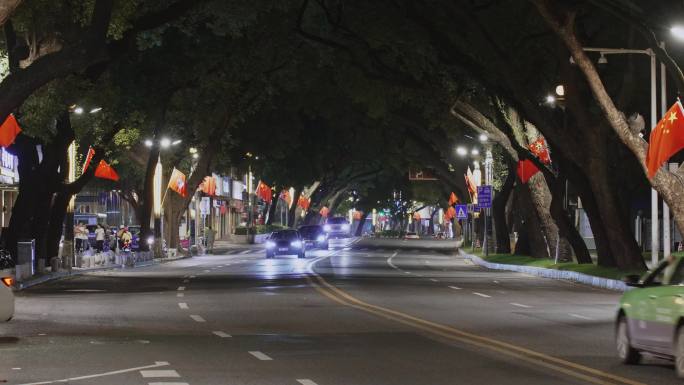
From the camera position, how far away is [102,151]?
53062mm

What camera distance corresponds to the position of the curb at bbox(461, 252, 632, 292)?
40.2 meters

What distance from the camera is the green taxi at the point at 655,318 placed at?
15.4 meters

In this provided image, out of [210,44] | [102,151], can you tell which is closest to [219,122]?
[210,44]

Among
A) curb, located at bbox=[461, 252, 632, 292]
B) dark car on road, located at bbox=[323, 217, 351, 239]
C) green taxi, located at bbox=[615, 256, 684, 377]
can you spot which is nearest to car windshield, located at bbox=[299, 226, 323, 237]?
curb, located at bbox=[461, 252, 632, 292]

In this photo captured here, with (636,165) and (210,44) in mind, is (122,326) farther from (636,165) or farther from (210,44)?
(636,165)

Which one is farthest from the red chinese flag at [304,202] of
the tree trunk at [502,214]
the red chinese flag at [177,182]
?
the tree trunk at [502,214]

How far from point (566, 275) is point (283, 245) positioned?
27.1m

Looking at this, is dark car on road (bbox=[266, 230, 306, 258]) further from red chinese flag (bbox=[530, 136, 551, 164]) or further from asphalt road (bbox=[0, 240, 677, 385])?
asphalt road (bbox=[0, 240, 677, 385])

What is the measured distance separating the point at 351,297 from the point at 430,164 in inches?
2416

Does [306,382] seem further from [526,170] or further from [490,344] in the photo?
[526,170]

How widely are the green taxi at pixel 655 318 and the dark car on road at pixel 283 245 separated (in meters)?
55.1

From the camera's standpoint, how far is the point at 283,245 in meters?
72.5

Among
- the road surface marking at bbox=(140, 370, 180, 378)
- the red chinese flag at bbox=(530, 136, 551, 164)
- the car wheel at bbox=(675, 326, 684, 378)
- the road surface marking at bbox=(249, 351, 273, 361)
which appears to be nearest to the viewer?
the car wheel at bbox=(675, 326, 684, 378)

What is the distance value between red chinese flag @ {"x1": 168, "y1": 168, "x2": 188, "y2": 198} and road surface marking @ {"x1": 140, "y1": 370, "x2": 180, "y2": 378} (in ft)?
189
